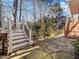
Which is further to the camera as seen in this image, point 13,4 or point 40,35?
point 13,4

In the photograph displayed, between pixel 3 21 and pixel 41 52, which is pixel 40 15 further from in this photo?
pixel 41 52

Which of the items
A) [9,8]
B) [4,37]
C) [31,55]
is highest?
[9,8]

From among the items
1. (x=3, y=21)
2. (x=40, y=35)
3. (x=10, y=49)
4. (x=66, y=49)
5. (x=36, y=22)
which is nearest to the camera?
(x=66, y=49)

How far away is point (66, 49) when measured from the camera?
6426 millimetres

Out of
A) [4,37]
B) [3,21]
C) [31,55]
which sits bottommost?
[31,55]

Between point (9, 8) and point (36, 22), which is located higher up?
point (9, 8)

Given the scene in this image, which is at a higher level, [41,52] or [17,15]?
[17,15]

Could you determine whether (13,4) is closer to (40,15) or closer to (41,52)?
(40,15)

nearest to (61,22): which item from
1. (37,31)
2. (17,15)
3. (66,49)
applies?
(37,31)

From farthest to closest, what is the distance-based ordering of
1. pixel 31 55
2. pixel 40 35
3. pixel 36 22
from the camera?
pixel 36 22 → pixel 40 35 → pixel 31 55

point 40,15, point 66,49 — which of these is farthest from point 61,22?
point 66,49

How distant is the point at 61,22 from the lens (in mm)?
13992

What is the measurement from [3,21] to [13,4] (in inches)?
193

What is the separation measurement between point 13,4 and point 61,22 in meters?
4.46
